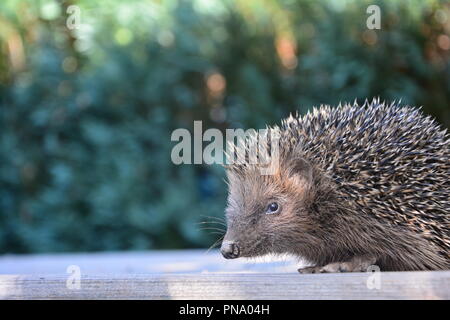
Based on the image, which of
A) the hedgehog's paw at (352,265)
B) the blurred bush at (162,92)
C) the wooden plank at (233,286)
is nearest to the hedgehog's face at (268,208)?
the hedgehog's paw at (352,265)

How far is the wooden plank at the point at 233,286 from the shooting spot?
9.33ft

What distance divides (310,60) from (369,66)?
25.8 inches

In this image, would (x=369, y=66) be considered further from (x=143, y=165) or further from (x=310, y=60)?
(x=143, y=165)

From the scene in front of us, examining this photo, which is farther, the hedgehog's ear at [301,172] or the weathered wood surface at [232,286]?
the hedgehog's ear at [301,172]

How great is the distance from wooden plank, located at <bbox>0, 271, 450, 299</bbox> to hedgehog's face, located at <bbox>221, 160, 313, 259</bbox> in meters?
0.82

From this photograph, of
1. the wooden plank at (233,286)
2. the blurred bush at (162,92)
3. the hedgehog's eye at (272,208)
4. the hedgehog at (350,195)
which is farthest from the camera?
the blurred bush at (162,92)

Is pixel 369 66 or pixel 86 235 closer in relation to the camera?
pixel 369 66

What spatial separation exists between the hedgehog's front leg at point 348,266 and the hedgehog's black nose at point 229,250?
1.38 ft

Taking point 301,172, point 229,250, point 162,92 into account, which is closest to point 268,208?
point 301,172

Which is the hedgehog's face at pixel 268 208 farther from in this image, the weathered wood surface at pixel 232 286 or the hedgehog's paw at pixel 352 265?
the weathered wood surface at pixel 232 286

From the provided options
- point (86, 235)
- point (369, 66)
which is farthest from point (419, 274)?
point (86, 235)

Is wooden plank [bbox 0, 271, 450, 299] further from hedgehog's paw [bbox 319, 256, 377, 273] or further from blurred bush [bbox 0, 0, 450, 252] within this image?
blurred bush [bbox 0, 0, 450, 252]

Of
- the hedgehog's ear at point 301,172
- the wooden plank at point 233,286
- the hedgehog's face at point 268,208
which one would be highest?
the hedgehog's ear at point 301,172
